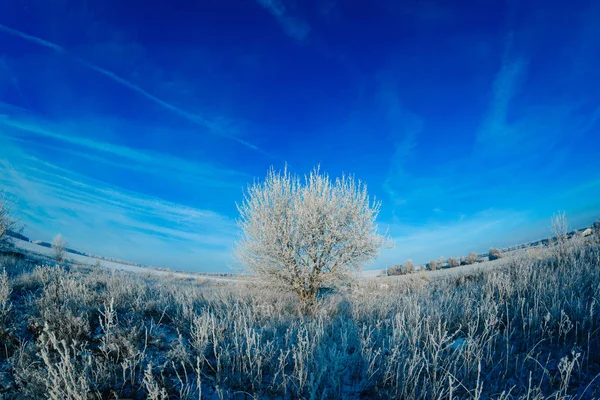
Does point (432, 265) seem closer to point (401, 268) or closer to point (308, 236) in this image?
point (401, 268)

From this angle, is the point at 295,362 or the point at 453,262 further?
the point at 453,262

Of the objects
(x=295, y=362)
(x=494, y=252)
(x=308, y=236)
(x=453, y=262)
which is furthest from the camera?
(x=453, y=262)

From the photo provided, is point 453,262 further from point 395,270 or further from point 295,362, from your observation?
point 295,362

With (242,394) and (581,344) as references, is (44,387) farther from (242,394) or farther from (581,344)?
(581,344)

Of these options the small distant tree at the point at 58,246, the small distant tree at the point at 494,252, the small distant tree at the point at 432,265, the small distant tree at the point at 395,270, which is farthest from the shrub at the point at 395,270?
the small distant tree at the point at 58,246

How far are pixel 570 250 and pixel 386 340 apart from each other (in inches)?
396

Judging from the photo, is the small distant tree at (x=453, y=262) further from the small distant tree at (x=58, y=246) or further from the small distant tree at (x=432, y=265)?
the small distant tree at (x=58, y=246)

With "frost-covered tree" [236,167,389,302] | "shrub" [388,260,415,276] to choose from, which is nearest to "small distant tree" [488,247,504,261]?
"shrub" [388,260,415,276]

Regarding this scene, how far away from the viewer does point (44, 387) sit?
12.2ft

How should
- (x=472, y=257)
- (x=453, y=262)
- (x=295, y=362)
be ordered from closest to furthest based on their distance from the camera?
(x=295, y=362) < (x=453, y=262) < (x=472, y=257)

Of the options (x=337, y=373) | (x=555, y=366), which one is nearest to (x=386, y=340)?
(x=337, y=373)

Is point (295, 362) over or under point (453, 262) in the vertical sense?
under

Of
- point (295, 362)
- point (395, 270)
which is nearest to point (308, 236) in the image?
point (295, 362)

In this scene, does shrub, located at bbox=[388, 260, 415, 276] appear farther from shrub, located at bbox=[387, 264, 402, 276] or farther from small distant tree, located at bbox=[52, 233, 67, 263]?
small distant tree, located at bbox=[52, 233, 67, 263]
